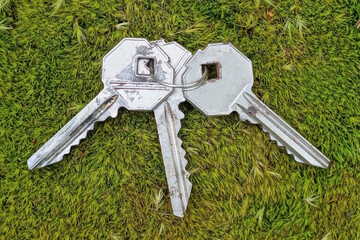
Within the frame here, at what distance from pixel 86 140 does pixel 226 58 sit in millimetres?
917

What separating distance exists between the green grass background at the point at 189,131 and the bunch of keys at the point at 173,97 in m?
0.10

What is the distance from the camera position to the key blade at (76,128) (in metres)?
1.83

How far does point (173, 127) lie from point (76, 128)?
0.53m

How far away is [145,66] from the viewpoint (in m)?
1.85

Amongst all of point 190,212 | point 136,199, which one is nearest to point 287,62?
point 190,212

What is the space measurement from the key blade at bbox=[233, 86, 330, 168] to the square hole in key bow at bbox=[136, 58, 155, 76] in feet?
1.64

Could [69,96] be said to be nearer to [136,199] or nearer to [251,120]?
[136,199]

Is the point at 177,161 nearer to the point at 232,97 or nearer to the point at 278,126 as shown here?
the point at 232,97

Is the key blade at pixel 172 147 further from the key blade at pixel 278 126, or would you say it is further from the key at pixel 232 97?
the key blade at pixel 278 126

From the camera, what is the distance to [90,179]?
195cm

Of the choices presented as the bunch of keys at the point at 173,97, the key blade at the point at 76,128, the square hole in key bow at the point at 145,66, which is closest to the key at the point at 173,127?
the bunch of keys at the point at 173,97

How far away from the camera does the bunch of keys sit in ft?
6.00

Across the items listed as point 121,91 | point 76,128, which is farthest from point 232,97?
point 76,128

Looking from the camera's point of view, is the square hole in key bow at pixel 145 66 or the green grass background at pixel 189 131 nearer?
the square hole in key bow at pixel 145 66
